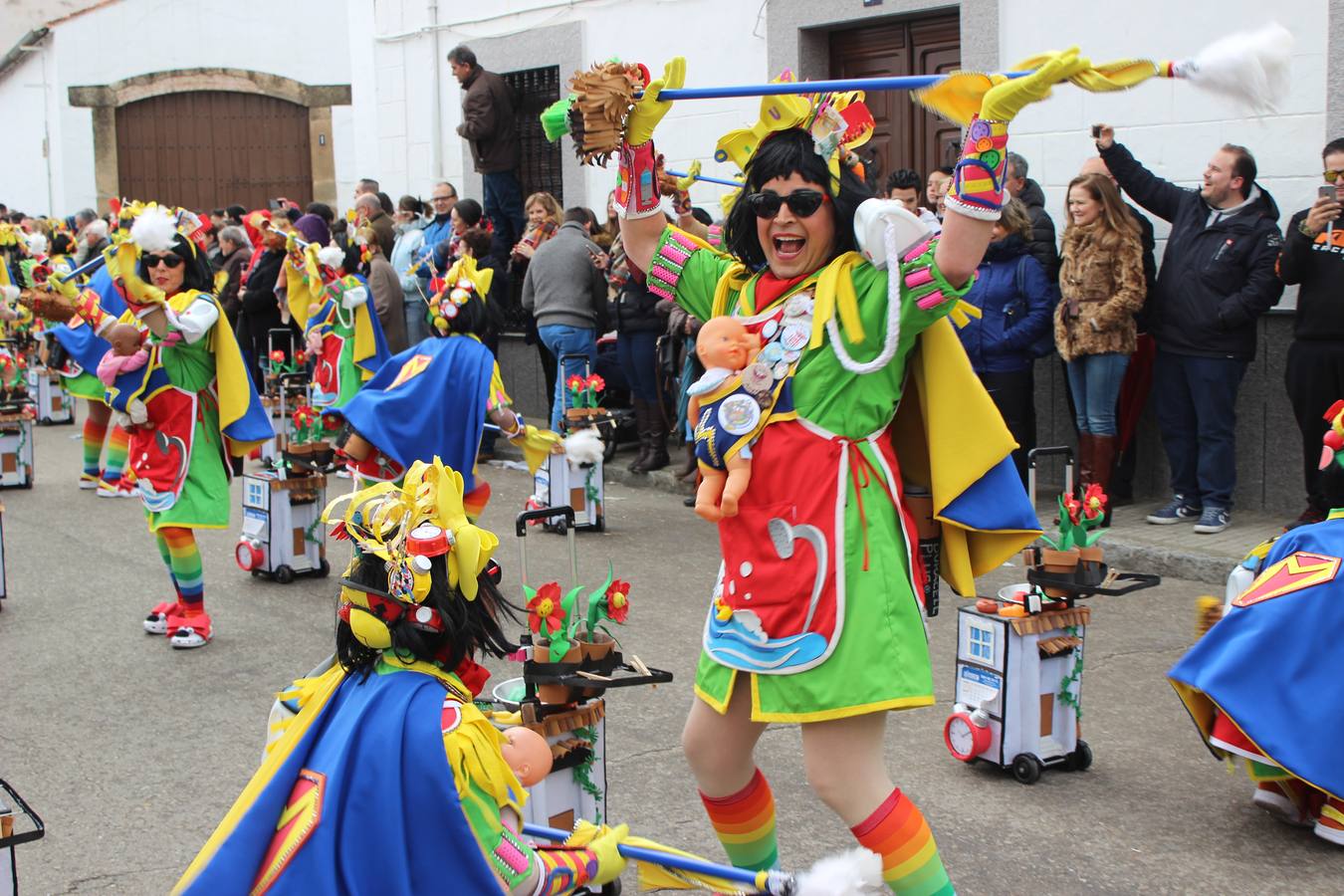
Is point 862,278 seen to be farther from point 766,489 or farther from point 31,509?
point 31,509

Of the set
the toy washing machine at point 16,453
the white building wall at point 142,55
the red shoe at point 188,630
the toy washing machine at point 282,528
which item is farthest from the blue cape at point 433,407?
the white building wall at point 142,55

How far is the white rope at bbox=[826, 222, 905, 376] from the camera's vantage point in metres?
3.28

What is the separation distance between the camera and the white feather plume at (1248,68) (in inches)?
112

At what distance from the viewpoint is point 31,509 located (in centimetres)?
1036

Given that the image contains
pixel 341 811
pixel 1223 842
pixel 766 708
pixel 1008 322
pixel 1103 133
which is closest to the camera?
pixel 341 811

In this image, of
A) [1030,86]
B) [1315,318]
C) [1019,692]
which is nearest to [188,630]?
[1019,692]

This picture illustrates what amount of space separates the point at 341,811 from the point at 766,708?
962 mm

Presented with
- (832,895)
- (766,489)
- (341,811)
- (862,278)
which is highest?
(862,278)

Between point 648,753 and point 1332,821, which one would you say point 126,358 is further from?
point 1332,821

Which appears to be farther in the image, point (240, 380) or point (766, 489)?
point (240, 380)

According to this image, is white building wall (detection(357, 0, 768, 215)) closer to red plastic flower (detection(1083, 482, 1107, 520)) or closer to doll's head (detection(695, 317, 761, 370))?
red plastic flower (detection(1083, 482, 1107, 520))

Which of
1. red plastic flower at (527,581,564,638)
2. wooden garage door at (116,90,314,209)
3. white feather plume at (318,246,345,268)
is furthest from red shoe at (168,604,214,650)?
wooden garage door at (116,90,314,209)

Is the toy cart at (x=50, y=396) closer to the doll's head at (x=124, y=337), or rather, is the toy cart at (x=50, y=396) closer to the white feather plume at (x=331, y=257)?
the white feather plume at (x=331, y=257)

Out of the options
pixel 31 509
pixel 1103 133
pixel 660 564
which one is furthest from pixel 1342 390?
pixel 31 509
